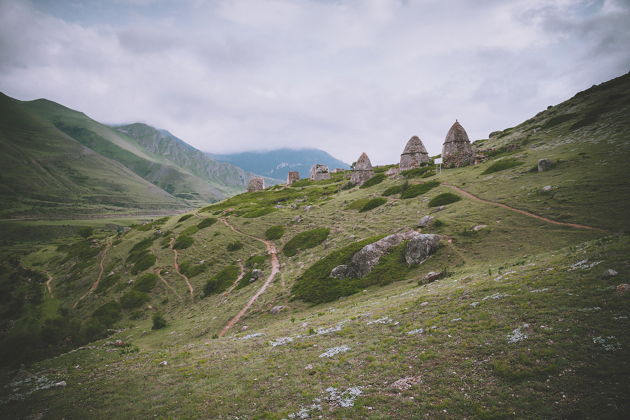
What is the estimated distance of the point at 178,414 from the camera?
12352mm

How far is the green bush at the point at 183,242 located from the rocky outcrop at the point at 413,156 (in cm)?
5780

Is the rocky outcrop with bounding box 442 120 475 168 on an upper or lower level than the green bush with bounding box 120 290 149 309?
upper

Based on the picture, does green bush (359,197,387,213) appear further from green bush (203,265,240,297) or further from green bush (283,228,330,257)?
green bush (203,265,240,297)

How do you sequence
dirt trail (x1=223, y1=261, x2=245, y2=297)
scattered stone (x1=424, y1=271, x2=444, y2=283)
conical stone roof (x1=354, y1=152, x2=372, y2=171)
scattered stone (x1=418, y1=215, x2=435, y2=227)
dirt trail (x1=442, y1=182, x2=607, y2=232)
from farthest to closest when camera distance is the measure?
1. conical stone roof (x1=354, y1=152, x2=372, y2=171)
2. dirt trail (x1=223, y1=261, x2=245, y2=297)
3. scattered stone (x1=418, y1=215, x2=435, y2=227)
4. scattered stone (x1=424, y1=271, x2=444, y2=283)
5. dirt trail (x1=442, y1=182, x2=607, y2=232)

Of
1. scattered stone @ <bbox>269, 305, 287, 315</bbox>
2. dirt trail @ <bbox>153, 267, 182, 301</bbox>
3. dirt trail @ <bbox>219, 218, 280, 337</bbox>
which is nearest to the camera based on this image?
dirt trail @ <bbox>219, 218, 280, 337</bbox>

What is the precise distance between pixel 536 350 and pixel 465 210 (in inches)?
1113

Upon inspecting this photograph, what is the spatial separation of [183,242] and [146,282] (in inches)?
580

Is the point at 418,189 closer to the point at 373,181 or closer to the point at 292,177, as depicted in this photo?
the point at 373,181

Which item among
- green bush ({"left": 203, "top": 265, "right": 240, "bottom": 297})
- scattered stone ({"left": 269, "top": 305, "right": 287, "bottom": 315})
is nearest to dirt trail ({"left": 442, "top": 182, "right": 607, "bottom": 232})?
scattered stone ({"left": 269, "top": 305, "right": 287, "bottom": 315})

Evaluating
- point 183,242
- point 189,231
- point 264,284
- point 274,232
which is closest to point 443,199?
point 264,284

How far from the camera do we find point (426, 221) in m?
36.2

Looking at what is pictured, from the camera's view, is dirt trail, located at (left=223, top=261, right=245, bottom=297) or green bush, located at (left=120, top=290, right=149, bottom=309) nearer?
dirt trail, located at (left=223, top=261, right=245, bottom=297)

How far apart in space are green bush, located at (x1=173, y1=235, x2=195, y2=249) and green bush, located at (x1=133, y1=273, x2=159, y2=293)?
10.5 m

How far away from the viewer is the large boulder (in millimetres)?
32062
